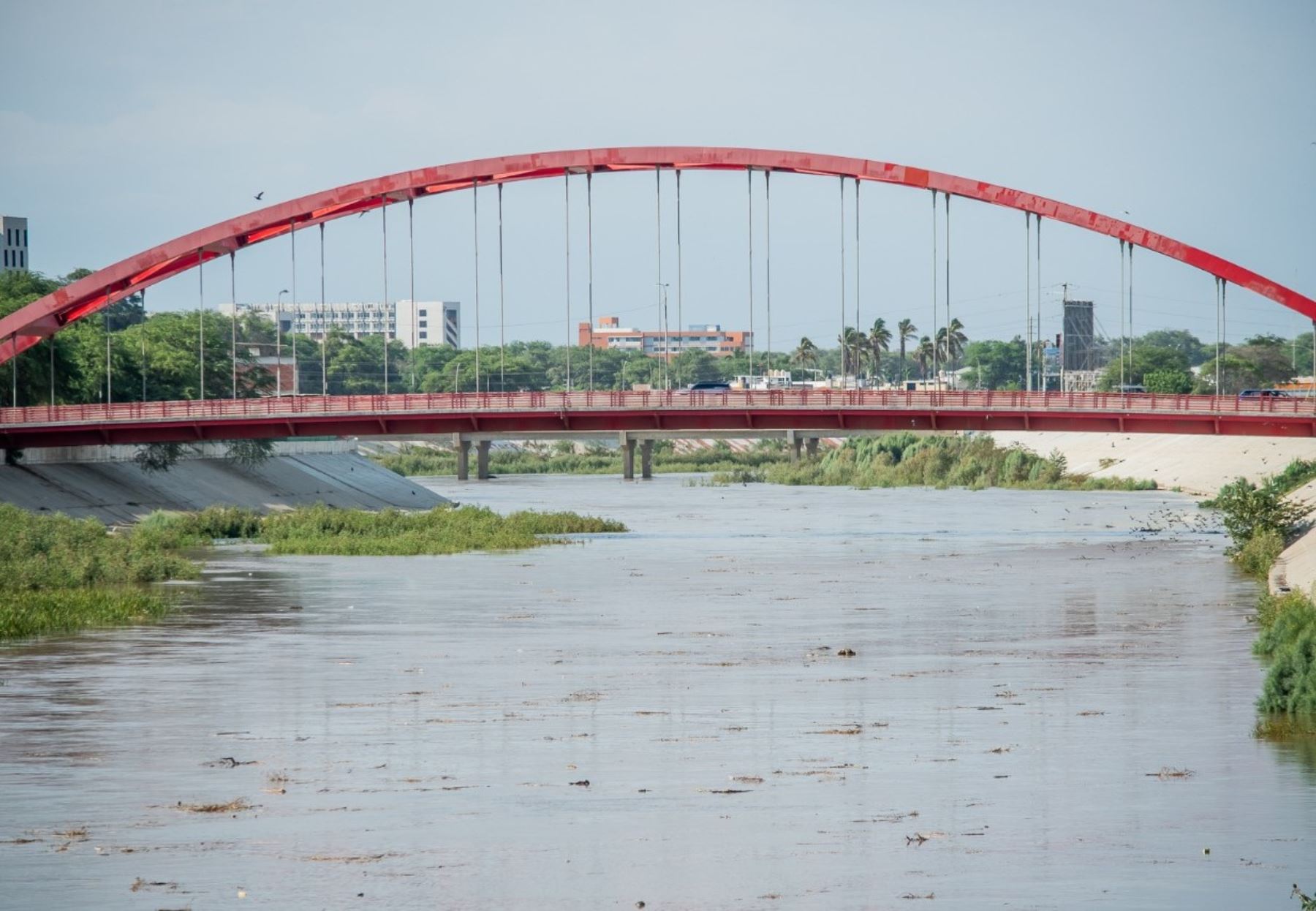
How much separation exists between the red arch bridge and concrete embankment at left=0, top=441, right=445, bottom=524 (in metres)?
2.76

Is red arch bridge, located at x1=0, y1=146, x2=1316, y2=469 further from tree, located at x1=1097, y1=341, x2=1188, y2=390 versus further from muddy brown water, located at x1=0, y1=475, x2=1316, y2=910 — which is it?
tree, located at x1=1097, y1=341, x2=1188, y2=390

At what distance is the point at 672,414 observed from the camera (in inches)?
2768

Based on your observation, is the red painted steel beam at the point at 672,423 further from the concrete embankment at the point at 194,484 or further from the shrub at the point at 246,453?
the shrub at the point at 246,453

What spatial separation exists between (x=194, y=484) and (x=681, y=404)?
27598 mm

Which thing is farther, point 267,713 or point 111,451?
point 111,451

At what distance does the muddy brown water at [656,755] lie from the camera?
1611cm

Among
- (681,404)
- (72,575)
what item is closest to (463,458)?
(681,404)

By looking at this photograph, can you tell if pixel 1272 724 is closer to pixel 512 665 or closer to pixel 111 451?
pixel 512 665

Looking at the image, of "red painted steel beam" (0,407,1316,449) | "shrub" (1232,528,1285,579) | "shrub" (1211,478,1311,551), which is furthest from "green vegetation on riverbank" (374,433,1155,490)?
"shrub" (1232,528,1285,579)

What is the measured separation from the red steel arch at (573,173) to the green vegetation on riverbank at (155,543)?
993 centimetres

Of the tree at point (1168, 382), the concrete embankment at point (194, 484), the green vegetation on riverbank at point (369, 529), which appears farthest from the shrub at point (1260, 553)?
the tree at point (1168, 382)

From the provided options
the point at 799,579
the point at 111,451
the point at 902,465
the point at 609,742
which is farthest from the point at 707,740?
the point at 902,465

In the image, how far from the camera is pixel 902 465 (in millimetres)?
131500

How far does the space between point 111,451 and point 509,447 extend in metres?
95.0
